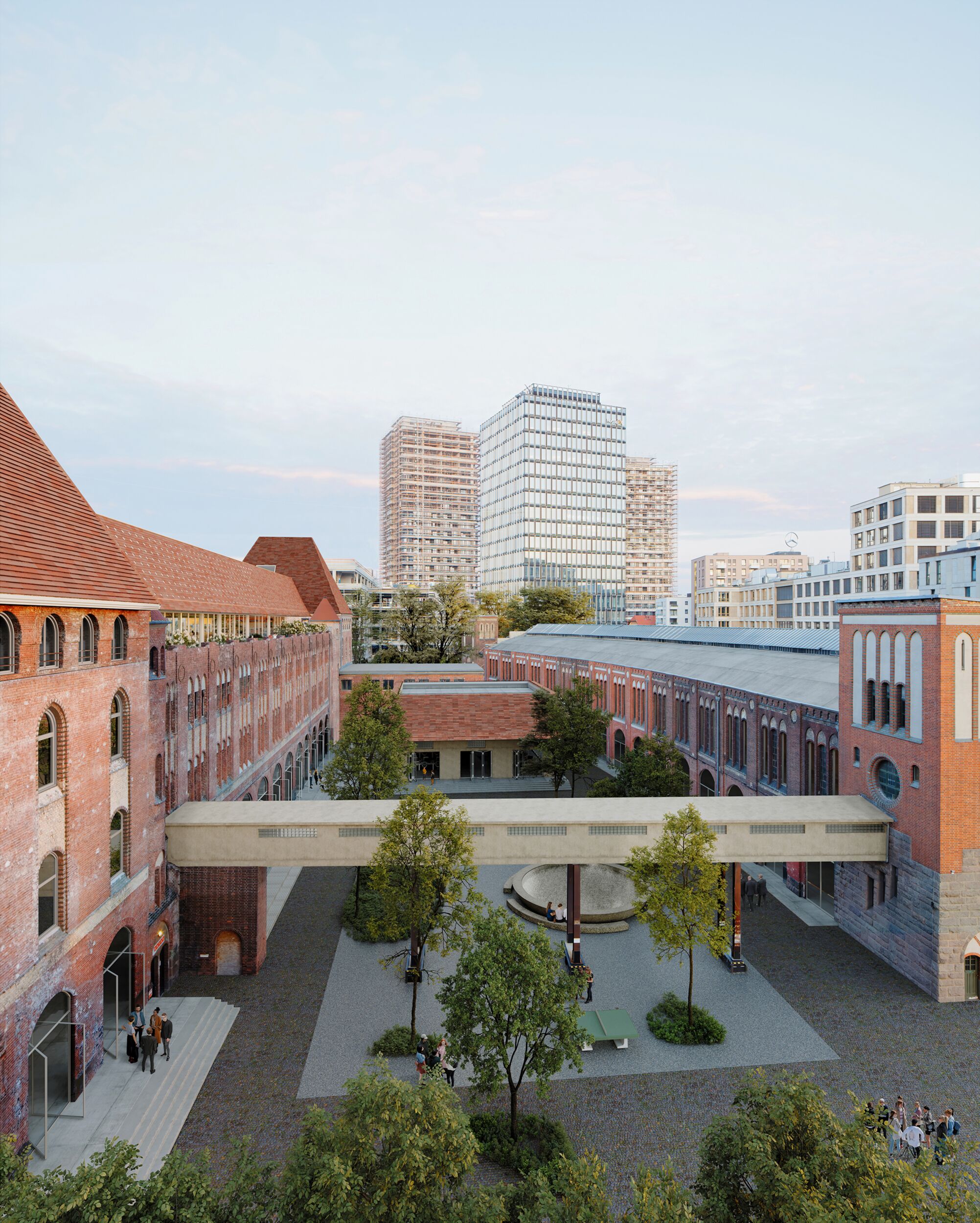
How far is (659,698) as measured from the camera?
49.5m

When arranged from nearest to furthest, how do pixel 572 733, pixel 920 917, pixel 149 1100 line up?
pixel 149 1100
pixel 920 917
pixel 572 733

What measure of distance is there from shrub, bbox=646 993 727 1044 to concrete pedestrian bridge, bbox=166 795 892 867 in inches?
171

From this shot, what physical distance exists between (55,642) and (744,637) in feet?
146

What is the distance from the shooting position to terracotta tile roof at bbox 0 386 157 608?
15516 millimetres

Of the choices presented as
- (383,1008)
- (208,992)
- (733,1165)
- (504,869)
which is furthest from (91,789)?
(504,869)

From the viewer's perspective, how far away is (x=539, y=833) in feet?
77.0

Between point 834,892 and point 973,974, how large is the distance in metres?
6.86

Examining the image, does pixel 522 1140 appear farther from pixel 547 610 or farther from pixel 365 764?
pixel 547 610

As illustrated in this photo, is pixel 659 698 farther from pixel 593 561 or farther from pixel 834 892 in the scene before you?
pixel 593 561

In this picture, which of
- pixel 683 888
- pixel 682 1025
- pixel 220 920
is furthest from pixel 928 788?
pixel 220 920

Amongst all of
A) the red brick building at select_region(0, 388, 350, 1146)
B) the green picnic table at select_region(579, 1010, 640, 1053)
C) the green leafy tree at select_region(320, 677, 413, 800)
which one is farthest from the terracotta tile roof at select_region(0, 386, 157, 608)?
the green picnic table at select_region(579, 1010, 640, 1053)

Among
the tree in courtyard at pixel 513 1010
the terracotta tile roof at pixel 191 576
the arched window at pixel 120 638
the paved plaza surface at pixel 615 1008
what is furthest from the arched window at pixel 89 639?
the paved plaza surface at pixel 615 1008

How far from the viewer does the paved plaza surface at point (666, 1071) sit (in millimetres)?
16594

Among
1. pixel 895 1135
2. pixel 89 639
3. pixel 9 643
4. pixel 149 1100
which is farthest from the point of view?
pixel 89 639
